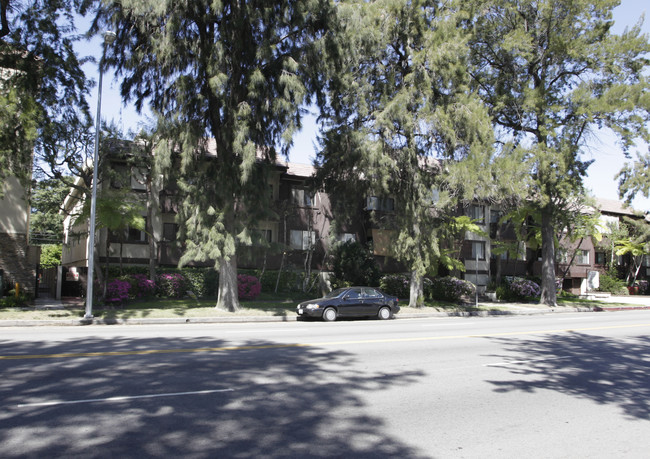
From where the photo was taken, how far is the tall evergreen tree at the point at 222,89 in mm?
20453

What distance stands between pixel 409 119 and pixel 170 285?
591 inches

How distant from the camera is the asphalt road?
17.4 feet

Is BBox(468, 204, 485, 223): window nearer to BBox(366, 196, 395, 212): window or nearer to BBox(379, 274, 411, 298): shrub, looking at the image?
BBox(366, 196, 395, 212): window

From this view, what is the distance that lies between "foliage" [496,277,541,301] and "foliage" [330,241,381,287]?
10.3m

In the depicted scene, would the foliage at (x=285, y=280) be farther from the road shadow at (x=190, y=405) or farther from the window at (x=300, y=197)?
the road shadow at (x=190, y=405)

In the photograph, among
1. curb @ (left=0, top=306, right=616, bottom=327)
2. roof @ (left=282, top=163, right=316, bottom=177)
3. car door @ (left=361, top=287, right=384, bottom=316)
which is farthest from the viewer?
roof @ (left=282, top=163, right=316, bottom=177)

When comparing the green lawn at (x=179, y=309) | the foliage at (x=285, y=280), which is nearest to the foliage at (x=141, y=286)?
the green lawn at (x=179, y=309)

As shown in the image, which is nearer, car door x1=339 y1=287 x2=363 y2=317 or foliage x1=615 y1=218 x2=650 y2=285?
car door x1=339 y1=287 x2=363 y2=317

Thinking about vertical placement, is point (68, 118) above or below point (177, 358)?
above

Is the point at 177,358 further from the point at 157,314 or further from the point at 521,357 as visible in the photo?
the point at 157,314

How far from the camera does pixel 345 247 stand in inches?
1217

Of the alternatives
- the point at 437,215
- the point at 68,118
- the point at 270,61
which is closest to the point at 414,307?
the point at 437,215

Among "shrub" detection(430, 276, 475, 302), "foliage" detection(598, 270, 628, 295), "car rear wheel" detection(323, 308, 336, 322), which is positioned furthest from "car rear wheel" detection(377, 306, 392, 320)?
"foliage" detection(598, 270, 628, 295)

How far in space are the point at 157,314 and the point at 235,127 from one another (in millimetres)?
8143
